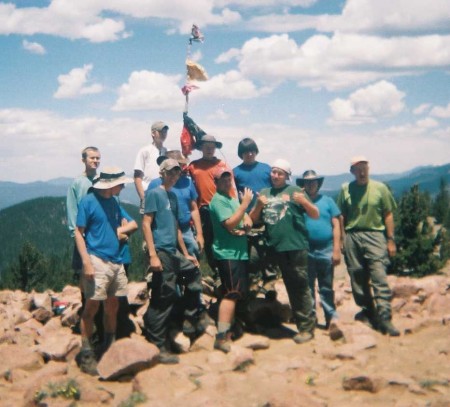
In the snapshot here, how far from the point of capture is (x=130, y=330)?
8.03 m

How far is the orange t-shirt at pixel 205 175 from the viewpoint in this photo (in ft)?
25.9

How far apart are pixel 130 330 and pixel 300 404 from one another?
3745 mm

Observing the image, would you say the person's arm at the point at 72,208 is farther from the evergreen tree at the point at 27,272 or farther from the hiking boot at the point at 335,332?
the evergreen tree at the point at 27,272

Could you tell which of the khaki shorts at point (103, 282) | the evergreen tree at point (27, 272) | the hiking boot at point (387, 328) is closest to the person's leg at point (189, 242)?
the khaki shorts at point (103, 282)

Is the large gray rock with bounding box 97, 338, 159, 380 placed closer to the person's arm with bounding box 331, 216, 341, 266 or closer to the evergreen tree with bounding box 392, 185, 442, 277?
the person's arm with bounding box 331, 216, 341, 266

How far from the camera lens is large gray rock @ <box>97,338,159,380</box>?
21.6ft

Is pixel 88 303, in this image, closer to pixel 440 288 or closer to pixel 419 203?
pixel 440 288

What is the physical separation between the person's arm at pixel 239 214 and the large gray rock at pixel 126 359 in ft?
6.48

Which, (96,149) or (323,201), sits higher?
(96,149)

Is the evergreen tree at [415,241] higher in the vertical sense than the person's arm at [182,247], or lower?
lower

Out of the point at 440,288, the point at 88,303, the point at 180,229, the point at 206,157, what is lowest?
the point at 440,288

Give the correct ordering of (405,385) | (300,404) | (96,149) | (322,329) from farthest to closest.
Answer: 1. (322,329)
2. (96,149)
3. (405,385)
4. (300,404)

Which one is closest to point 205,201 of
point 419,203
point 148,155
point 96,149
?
point 148,155

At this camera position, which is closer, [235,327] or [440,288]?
[235,327]
